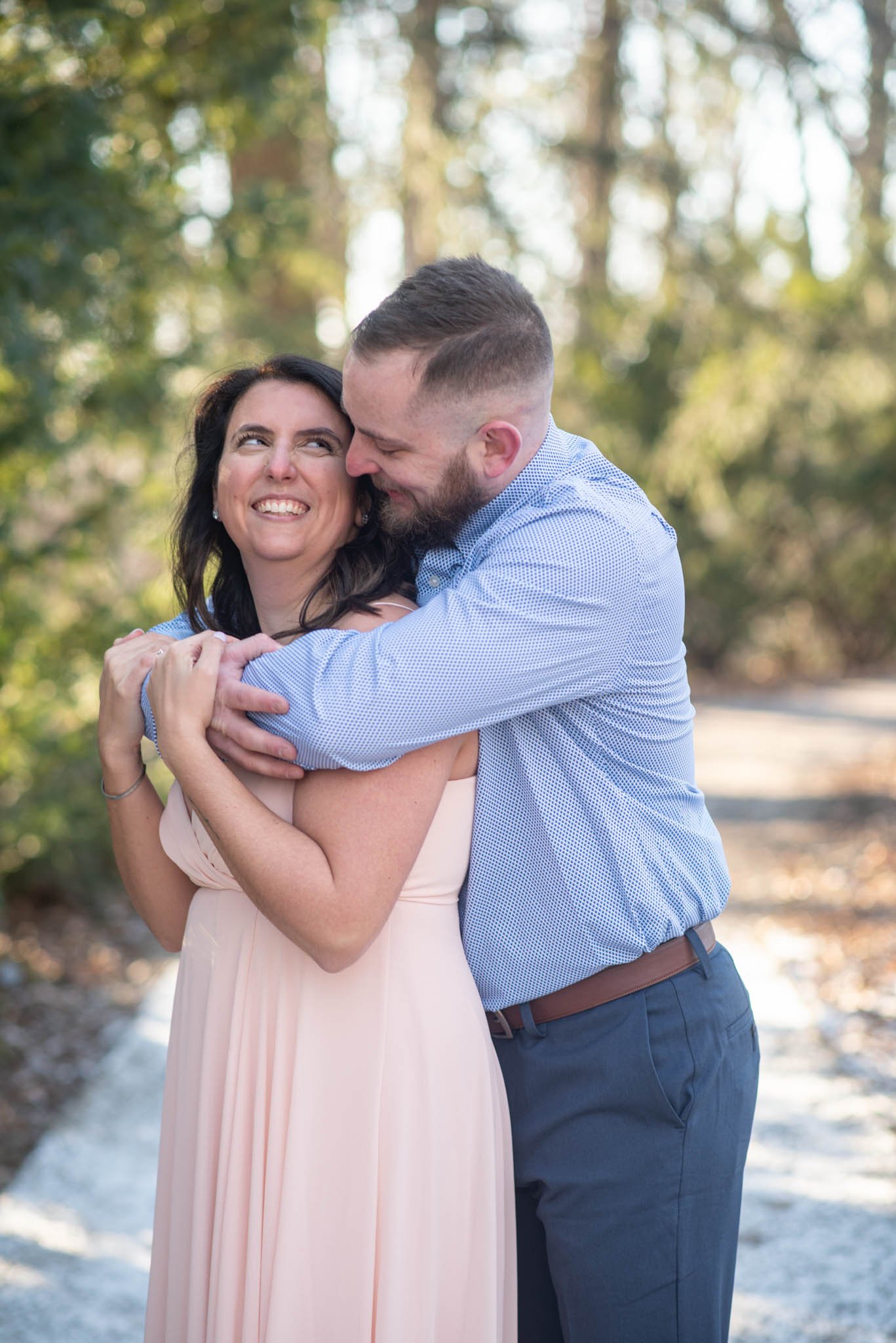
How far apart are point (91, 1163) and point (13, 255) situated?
112 inches

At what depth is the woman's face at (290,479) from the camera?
2.10 metres

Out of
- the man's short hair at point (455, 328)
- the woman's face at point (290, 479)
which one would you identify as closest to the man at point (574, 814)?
the man's short hair at point (455, 328)

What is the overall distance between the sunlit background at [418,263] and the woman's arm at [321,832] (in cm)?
222

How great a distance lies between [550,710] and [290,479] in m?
0.58

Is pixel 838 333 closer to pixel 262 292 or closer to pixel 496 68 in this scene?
pixel 496 68

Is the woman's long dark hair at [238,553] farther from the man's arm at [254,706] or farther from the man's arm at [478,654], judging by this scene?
the man's arm at [478,654]

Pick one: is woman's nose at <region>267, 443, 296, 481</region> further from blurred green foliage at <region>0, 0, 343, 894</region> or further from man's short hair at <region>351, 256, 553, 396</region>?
blurred green foliage at <region>0, 0, 343, 894</region>

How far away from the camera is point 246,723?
6.01 feet

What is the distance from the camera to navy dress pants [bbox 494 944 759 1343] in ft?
6.39

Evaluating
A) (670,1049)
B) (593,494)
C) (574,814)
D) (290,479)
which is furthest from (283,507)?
(670,1049)

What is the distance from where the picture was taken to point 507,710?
1774 mm

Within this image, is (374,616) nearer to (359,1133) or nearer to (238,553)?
(238,553)

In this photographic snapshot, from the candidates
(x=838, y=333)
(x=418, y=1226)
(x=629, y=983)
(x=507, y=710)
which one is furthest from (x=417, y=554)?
(x=838, y=333)

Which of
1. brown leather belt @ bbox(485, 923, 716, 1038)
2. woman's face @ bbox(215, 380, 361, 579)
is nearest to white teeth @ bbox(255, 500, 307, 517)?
woman's face @ bbox(215, 380, 361, 579)
